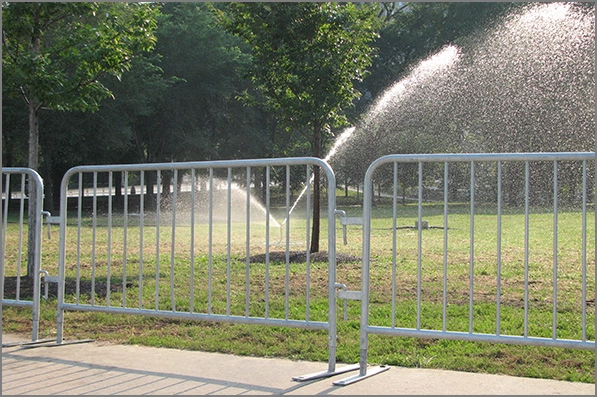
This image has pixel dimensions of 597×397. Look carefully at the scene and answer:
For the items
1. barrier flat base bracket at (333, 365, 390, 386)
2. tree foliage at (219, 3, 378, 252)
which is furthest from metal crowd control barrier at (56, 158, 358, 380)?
tree foliage at (219, 3, 378, 252)

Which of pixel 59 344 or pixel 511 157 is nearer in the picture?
pixel 511 157

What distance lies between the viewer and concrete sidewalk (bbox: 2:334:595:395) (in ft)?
14.1

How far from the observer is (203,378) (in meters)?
4.63

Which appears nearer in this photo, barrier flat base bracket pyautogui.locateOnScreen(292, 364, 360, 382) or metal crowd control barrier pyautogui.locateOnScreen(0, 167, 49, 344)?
barrier flat base bracket pyautogui.locateOnScreen(292, 364, 360, 382)

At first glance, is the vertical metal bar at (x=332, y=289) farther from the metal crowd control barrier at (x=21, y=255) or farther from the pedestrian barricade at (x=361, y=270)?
the metal crowd control barrier at (x=21, y=255)

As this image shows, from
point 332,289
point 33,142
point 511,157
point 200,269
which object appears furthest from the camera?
point 200,269

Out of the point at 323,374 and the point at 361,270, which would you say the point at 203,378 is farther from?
the point at 361,270

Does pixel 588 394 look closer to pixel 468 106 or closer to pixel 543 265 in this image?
pixel 543 265

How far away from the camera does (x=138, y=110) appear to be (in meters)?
31.2

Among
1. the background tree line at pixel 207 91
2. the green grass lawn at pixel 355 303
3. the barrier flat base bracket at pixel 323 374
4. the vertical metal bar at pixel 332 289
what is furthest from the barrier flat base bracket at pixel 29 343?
the background tree line at pixel 207 91

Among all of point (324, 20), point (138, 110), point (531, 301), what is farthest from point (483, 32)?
point (531, 301)

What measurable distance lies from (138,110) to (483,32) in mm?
17908

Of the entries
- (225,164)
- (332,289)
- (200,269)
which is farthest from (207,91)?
(332,289)

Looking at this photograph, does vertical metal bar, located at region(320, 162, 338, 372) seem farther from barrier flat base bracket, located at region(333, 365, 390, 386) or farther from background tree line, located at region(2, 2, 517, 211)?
background tree line, located at region(2, 2, 517, 211)
